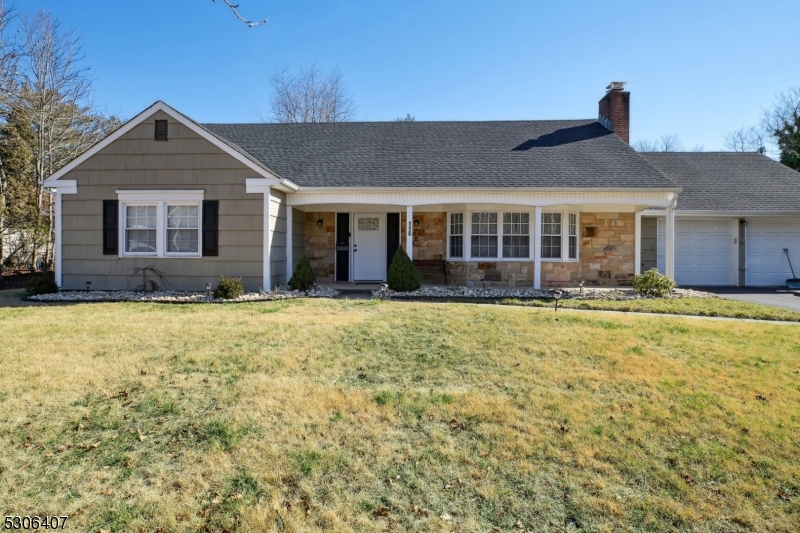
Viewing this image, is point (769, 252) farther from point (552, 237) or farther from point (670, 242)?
point (552, 237)

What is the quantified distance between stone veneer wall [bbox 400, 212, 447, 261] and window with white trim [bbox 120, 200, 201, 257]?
5.66 metres

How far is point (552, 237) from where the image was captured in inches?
510

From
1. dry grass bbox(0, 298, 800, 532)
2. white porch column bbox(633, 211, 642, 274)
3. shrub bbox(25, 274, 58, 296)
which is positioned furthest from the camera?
white porch column bbox(633, 211, 642, 274)

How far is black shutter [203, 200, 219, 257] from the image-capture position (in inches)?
430

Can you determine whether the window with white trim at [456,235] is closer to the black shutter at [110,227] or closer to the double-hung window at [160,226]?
the double-hung window at [160,226]

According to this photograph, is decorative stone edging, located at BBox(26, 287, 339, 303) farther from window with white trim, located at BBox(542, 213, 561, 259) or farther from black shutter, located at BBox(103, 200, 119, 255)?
window with white trim, located at BBox(542, 213, 561, 259)

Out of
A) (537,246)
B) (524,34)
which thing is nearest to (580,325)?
(537,246)

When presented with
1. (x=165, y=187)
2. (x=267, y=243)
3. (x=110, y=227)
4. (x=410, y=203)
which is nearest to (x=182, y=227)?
(x=165, y=187)

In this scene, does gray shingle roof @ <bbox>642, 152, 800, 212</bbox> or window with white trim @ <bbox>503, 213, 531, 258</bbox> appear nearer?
A: window with white trim @ <bbox>503, 213, 531, 258</bbox>

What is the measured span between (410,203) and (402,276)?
213 centimetres

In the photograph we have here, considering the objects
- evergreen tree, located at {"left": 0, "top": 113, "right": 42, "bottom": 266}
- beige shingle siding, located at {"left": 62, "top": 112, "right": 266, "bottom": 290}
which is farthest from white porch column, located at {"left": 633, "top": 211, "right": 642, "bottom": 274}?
evergreen tree, located at {"left": 0, "top": 113, "right": 42, "bottom": 266}

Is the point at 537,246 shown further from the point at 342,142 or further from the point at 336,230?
the point at 342,142

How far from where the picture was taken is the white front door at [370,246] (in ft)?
45.7

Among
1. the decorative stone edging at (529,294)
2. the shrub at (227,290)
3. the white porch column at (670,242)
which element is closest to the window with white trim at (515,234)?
the decorative stone edging at (529,294)
